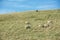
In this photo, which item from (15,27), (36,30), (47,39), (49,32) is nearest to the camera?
(47,39)

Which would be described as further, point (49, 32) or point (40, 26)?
point (40, 26)

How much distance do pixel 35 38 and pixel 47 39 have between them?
151 cm

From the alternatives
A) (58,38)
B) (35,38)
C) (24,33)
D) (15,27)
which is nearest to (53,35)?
(58,38)

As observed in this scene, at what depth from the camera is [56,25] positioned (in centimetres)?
2569

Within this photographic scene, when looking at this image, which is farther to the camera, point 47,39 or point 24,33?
point 24,33

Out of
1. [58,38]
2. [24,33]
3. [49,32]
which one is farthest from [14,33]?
[58,38]

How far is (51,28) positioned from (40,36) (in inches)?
128

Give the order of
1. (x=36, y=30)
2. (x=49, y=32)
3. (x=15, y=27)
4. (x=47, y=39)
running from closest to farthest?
1. (x=47, y=39)
2. (x=49, y=32)
3. (x=36, y=30)
4. (x=15, y=27)

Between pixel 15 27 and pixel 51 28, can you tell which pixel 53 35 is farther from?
pixel 15 27

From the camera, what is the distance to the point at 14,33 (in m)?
23.8

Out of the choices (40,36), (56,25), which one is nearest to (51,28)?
(56,25)

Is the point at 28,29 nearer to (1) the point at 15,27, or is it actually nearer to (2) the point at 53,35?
(1) the point at 15,27

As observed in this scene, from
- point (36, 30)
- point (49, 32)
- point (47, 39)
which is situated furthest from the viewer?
point (36, 30)

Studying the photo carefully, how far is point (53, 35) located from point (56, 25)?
4.30 meters
